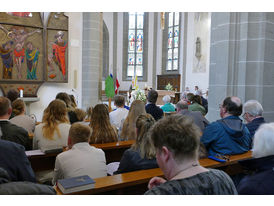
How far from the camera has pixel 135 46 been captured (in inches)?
834

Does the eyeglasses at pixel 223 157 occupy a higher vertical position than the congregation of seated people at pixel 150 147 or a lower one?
lower

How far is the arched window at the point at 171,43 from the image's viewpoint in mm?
19141

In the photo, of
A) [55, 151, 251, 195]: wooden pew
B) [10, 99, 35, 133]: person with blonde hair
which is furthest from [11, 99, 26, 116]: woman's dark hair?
[55, 151, 251, 195]: wooden pew

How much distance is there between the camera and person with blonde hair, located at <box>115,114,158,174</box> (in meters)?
2.44

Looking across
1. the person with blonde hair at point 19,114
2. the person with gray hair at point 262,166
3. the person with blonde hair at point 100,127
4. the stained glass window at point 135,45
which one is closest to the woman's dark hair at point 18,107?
the person with blonde hair at point 19,114

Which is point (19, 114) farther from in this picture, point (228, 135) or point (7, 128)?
point (228, 135)

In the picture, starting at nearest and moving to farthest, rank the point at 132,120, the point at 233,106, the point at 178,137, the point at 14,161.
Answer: the point at 178,137, the point at 14,161, the point at 233,106, the point at 132,120

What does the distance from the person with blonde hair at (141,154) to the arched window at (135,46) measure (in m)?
18.5

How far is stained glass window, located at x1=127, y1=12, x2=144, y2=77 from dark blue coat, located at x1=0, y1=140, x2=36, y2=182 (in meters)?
19.2

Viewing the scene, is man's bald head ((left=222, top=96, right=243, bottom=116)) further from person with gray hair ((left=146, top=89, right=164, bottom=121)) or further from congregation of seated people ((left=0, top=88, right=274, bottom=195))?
person with gray hair ((left=146, top=89, right=164, bottom=121))

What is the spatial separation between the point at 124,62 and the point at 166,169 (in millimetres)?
19920

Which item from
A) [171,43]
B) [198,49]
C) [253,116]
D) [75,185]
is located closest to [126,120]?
[253,116]

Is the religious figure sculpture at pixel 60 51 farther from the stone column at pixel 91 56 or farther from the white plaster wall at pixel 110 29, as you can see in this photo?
the white plaster wall at pixel 110 29

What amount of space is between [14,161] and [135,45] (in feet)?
65.1
